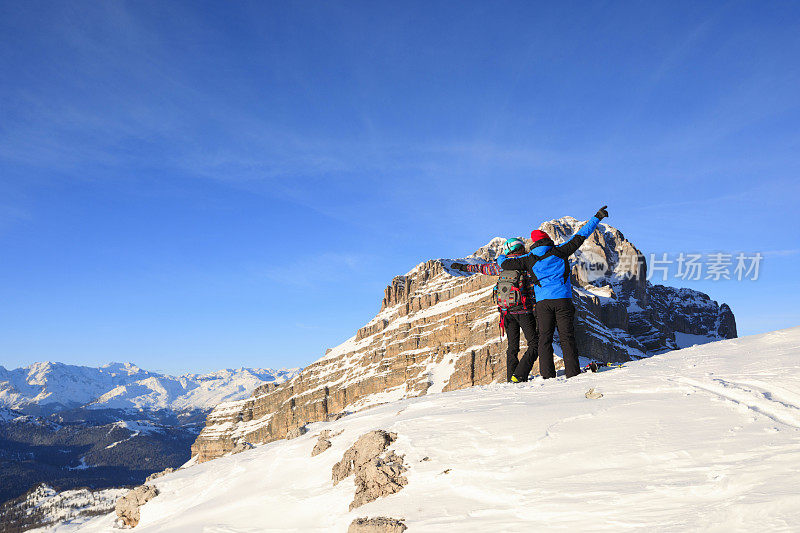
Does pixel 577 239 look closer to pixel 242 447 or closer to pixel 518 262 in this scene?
pixel 518 262

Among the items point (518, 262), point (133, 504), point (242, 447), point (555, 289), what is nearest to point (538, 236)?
point (518, 262)

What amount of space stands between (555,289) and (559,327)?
1024mm

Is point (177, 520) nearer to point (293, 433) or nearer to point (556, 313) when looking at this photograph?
point (293, 433)

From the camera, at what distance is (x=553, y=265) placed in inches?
476

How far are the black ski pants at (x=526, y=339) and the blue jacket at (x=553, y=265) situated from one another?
136 cm

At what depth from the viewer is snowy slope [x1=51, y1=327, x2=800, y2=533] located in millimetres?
4500

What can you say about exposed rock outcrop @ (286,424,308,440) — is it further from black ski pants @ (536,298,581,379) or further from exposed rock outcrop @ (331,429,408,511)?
black ski pants @ (536,298,581,379)

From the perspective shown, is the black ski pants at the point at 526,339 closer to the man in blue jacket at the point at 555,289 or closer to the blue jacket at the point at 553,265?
the man in blue jacket at the point at 555,289

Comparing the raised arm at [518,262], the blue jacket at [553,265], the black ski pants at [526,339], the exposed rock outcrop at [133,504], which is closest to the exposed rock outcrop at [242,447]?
the exposed rock outcrop at [133,504]

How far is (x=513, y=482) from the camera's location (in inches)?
225

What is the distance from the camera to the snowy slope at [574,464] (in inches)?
177

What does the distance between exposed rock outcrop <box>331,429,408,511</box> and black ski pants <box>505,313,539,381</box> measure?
264 inches

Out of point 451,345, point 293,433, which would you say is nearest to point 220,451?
point 451,345

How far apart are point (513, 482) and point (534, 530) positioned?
3.49 feet
